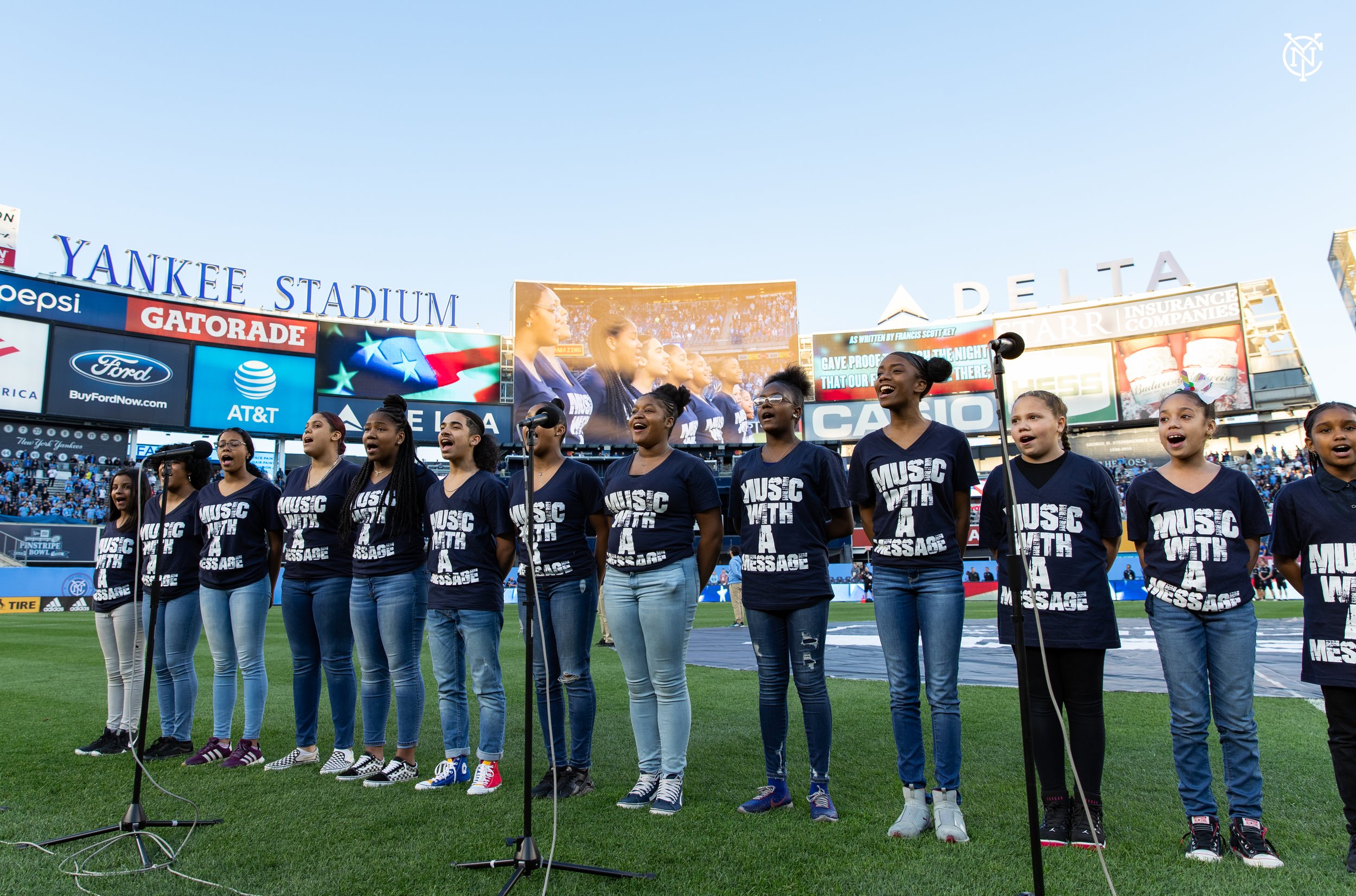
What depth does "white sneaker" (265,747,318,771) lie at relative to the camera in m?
5.03

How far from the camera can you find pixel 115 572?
6.08 meters

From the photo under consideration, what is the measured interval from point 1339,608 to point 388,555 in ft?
15.0

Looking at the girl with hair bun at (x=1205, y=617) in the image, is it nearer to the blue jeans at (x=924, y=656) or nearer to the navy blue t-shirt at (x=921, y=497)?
the navy blue t-shirt at (x=921, y=497)

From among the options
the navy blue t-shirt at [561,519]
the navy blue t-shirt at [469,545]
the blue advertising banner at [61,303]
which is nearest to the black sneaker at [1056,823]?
the navy blue t-shirt at [561,519]

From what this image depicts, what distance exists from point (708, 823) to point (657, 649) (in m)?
0.87

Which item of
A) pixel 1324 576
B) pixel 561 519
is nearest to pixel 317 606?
pixel 561 519

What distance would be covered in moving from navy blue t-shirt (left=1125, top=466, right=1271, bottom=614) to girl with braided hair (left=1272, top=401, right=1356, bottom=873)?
144 millimetres

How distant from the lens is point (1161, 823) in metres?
3.69

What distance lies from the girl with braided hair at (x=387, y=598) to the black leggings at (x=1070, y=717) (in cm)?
324

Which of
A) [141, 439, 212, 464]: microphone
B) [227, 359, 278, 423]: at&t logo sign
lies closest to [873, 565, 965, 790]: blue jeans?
[141, 439, 212, 464]: microphone

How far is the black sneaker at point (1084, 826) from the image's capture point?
3.46m

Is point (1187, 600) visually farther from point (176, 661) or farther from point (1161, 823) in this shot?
point (176, 661)

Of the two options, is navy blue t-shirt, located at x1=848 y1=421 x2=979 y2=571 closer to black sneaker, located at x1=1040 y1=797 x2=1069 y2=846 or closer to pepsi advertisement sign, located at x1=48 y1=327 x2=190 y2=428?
black sneaker, located at x1=1040 y1=797 x2=1069 y2=846

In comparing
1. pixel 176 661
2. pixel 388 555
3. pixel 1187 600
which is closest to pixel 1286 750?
pixel 1187 600
